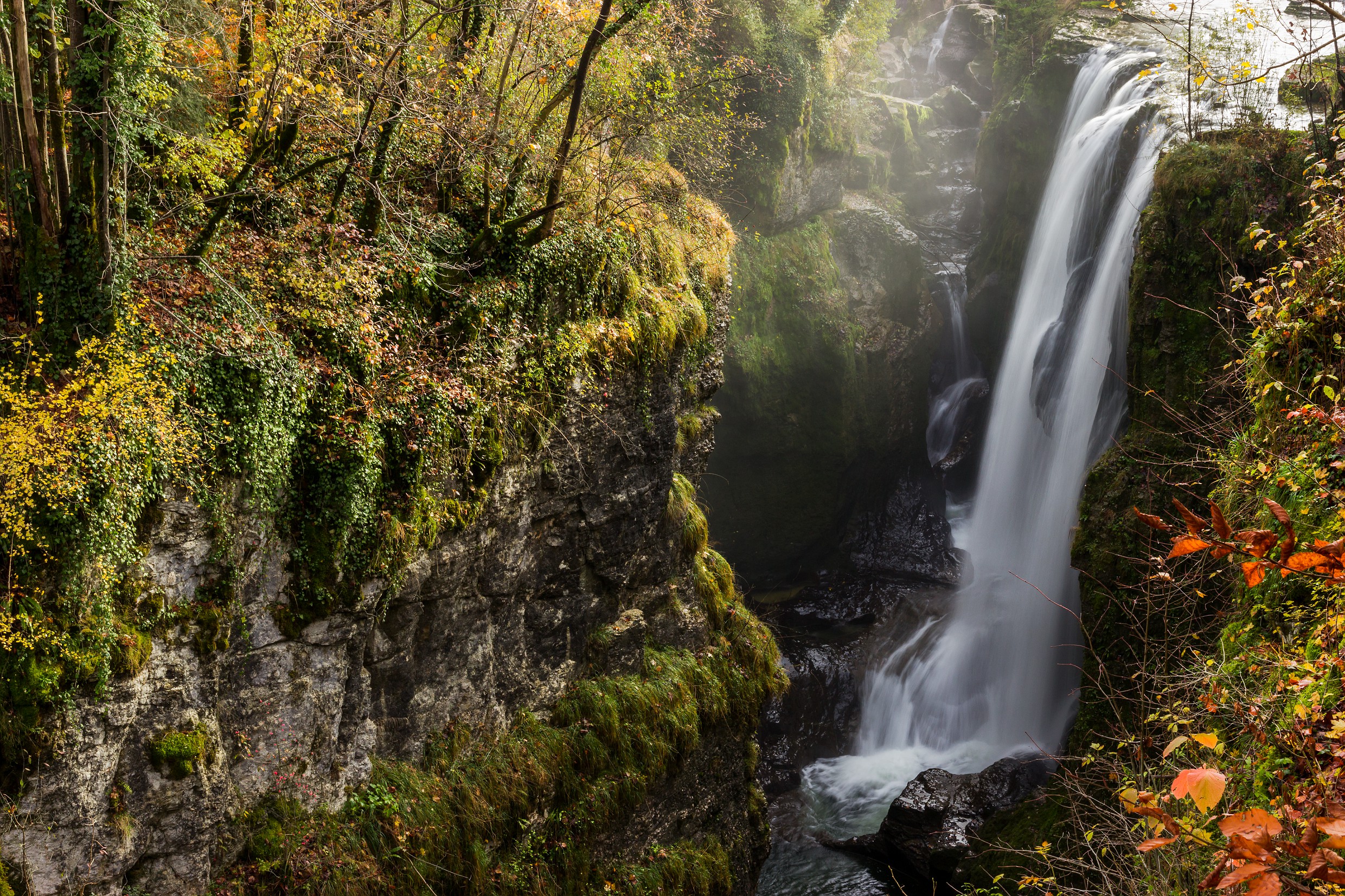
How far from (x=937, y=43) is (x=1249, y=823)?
88.3 feet

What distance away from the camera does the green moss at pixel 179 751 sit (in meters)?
5.00

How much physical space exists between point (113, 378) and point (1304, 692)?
6.68 metres

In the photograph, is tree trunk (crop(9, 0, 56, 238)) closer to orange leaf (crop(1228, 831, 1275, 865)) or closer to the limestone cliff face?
the limestone cliff face

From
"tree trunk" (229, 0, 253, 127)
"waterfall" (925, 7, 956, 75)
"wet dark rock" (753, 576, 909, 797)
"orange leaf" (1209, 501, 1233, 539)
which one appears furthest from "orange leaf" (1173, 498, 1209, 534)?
"waterfall" (925, 7, 956, 75)

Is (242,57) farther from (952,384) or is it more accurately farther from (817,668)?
(952,384)

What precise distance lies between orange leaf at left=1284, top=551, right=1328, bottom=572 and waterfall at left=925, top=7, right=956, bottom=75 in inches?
1007

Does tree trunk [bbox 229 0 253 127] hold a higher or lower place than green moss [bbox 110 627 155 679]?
higher

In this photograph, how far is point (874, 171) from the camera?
19.7 m

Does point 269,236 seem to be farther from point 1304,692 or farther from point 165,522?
point 1304,692

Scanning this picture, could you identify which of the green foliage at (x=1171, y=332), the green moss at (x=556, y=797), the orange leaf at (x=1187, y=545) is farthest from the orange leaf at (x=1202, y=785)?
the green foliage at (x=1171, y=332)

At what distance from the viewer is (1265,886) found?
1.81 m

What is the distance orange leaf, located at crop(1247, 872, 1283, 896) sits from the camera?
1796mm

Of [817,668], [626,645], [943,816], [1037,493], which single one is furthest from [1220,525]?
[817,668]

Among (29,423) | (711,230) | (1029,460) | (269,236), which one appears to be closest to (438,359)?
(269,236)
